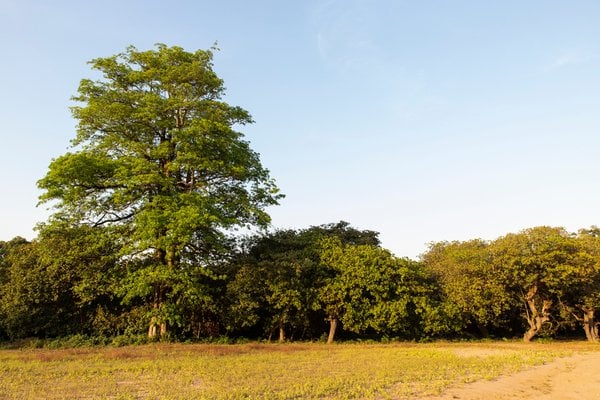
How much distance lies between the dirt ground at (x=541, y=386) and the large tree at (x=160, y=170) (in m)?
13.5

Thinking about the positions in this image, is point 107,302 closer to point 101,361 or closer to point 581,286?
point 101,361

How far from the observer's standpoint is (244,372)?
1366 cm

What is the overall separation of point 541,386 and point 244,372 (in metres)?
8.37

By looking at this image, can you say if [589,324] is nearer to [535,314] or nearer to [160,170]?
[535,314]

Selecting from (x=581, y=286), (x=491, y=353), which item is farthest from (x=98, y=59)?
(x=581, y=286)

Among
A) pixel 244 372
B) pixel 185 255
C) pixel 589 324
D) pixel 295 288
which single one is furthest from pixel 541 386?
pixel 589 324

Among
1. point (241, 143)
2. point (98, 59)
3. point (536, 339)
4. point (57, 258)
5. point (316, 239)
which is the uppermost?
point (98, 59)

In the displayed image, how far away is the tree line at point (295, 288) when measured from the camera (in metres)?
23.4

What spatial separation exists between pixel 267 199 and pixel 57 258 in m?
11.3

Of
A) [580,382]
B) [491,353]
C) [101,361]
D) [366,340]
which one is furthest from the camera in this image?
[366,340]

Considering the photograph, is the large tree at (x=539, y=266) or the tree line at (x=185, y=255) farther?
the large tree at (x=539, y=266)

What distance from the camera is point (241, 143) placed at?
2592cm

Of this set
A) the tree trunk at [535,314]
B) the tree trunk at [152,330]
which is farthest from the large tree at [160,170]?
the tree trunk at [535,314]

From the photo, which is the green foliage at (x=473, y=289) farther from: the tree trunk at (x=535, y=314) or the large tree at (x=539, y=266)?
the tree trunk at (x=535, y=314)
